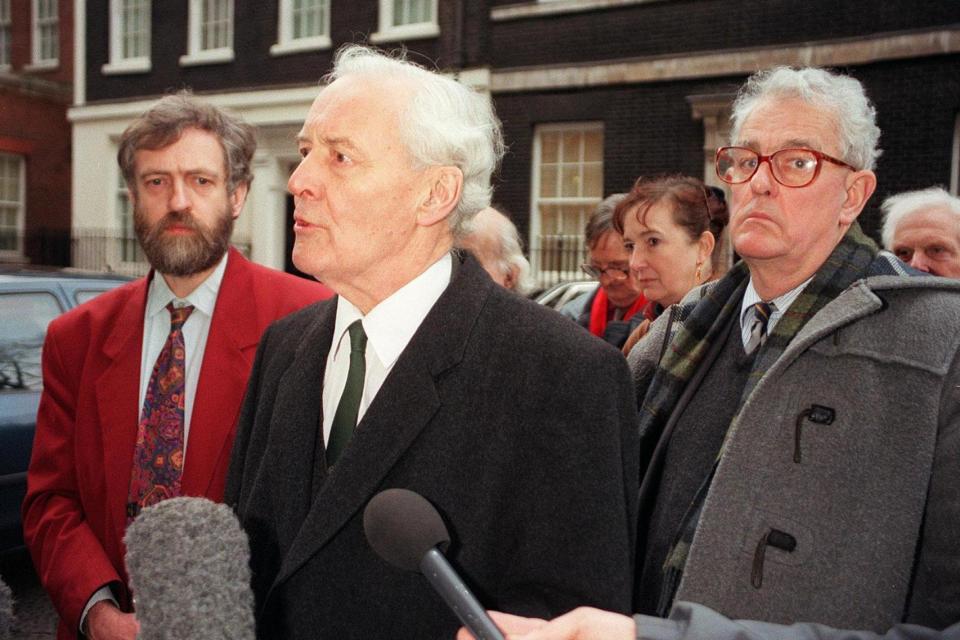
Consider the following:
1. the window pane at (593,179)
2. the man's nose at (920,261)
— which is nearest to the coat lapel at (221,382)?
the man's nose at (920,261)

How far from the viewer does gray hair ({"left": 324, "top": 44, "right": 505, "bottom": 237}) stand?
1790mm

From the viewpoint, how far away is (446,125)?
1820 mm

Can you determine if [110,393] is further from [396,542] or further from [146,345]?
[396,542]

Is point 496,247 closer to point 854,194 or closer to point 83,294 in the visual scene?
point 854,194

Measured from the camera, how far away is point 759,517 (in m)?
1.62

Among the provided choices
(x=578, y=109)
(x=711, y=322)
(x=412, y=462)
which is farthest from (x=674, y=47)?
(x=412, y=462)

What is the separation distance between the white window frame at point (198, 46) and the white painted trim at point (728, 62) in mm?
5981

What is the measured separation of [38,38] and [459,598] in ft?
74.1

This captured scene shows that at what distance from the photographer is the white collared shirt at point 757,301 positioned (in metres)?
1.95

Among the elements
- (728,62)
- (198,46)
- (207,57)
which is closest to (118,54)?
(198,46)

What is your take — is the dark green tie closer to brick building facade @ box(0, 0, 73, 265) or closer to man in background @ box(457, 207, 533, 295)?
man in background @ box(457, 207, 533, 295)

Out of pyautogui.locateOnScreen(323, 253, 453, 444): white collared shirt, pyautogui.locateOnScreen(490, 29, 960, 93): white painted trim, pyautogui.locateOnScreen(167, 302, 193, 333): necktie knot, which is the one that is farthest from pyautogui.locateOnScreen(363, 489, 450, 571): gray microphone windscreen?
pyautogui.locateOnScreen(490, 29, 960, 93): white painted trim

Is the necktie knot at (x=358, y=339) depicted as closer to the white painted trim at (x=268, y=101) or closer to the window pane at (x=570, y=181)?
the window pane at (x=570, y=181)

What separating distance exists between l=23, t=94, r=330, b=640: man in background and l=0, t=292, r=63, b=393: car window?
95.1 inches
